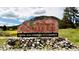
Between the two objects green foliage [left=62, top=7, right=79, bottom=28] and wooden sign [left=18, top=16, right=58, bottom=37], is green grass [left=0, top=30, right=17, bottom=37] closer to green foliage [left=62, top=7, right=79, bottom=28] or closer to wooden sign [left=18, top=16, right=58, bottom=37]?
wooden sign [left=18, top=16, right=58, bottom=37]

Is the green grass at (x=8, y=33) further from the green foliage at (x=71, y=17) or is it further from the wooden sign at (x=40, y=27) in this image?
the green foliage at (x=71, y=17)

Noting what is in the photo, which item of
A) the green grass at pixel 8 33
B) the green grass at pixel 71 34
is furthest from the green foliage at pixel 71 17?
the green grass at pixel 8 33

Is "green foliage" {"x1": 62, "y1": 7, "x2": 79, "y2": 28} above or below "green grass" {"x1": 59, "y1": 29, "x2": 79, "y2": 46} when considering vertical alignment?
above

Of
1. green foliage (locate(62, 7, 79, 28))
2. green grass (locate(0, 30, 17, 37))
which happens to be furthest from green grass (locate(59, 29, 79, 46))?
green grass (locate(0, 30, 17, 37))

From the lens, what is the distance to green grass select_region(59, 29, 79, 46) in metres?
2.64

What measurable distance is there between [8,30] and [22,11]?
26 centimetres

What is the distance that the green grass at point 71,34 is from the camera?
2.64 metres

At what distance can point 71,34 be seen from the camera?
265 centimetres

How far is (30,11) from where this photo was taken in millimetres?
2660

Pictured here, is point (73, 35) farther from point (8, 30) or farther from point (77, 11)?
point (8, 30)

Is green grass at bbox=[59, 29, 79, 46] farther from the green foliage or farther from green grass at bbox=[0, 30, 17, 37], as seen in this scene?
green grass at bbox=[0, 30, 17, 37]

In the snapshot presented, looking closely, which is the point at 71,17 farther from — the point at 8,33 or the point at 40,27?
the point at 8,33

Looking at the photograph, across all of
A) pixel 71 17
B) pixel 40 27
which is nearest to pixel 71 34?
pixel 71 17
